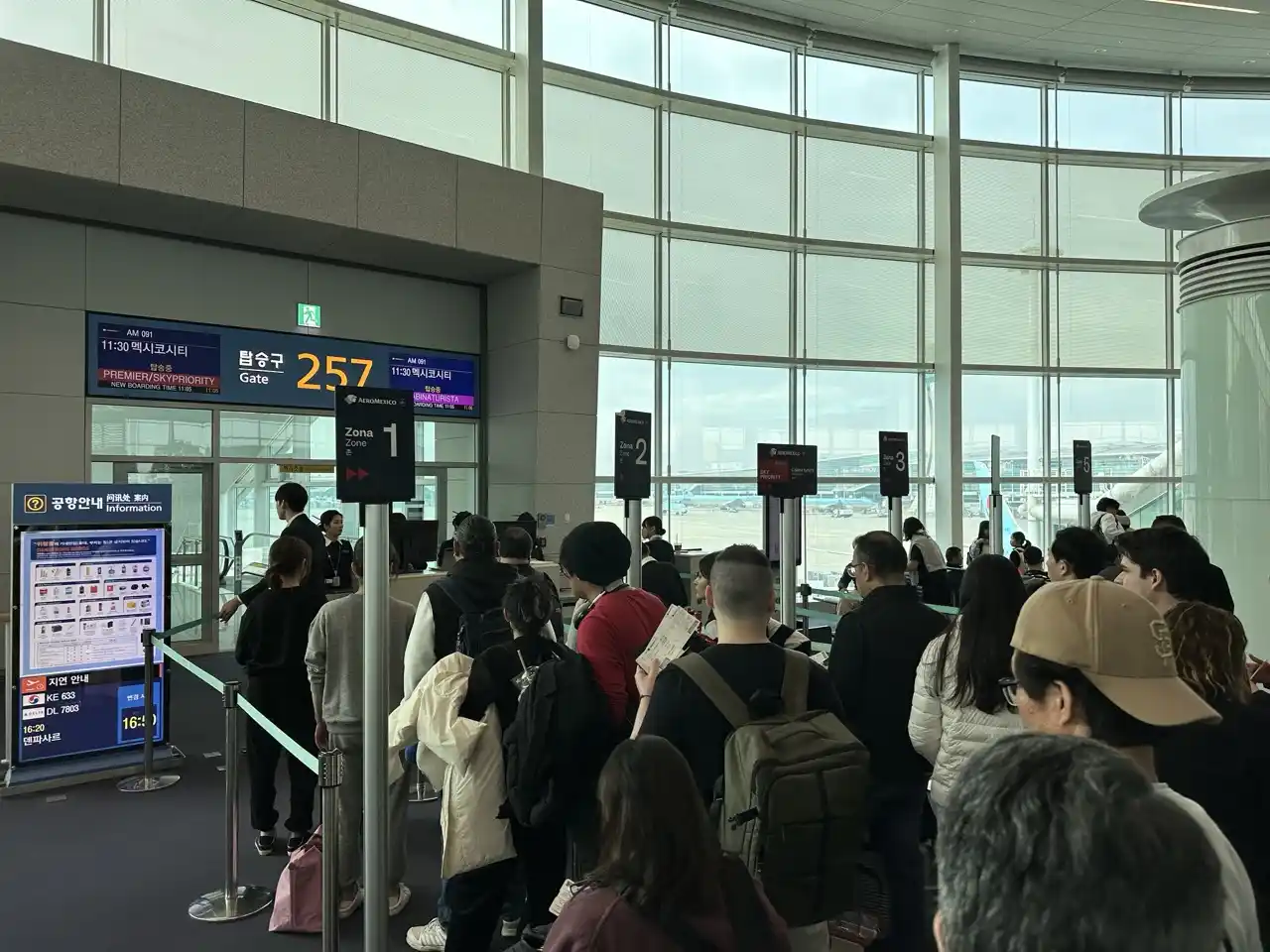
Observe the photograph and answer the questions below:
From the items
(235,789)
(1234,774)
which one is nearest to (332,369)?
(235,789)

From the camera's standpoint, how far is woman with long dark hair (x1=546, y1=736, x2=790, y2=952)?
1556 millimetres

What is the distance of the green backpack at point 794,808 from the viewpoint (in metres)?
1.97

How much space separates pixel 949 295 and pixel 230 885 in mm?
13416

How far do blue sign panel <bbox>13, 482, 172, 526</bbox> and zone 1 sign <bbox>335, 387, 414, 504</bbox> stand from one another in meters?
3.98

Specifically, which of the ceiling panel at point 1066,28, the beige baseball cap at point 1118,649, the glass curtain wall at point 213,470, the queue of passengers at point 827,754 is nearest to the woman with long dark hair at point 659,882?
the queue of passengers at point 827,754

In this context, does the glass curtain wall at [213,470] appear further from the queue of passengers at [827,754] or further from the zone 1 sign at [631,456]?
the queue of passengers at [827,754]

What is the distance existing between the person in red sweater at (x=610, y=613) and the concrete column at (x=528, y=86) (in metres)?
9.17

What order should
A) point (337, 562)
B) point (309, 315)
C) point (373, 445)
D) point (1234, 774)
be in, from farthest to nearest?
point (309, 315)
point (337, 562)
point (373, 445)
point (1234, 774)

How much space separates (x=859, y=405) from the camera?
14.5 m

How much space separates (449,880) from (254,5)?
982 cm

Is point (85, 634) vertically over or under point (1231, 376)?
under

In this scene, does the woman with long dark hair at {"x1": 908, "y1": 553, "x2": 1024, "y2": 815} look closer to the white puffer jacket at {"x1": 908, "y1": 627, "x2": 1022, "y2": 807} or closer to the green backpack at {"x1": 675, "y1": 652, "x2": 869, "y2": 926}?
the white puffer jacket at {"x1": 908, "y1": 627, "x2": 1022, "y2": 807}

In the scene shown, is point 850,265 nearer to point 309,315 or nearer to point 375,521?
point 309,315

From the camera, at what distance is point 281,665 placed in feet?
14.1
